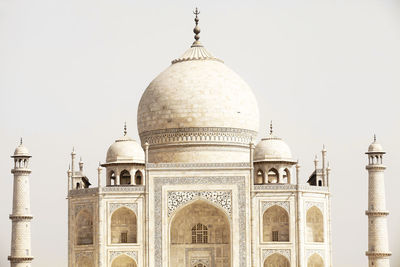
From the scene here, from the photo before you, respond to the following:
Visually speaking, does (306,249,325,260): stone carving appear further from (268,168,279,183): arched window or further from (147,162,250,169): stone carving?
(147,162,250,169): stone carving

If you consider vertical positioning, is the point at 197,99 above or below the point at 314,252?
above

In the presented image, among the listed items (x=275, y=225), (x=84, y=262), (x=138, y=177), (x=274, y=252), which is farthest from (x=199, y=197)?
(x=84, y=262)

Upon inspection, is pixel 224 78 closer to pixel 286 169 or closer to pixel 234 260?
pixel 286 169

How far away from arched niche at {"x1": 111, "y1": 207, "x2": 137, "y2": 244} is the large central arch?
1234 millimetres

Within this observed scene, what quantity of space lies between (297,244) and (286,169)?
2.91m

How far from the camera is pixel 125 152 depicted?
4022cm

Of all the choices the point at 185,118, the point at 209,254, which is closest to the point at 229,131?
the point at 185,118

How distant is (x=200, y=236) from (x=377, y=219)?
5716mm

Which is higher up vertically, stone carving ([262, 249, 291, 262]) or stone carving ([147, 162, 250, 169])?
stone carving ([147, 162, 250, 169])

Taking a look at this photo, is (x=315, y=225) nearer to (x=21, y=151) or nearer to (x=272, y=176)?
(x=272, y=176)

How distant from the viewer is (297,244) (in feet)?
127

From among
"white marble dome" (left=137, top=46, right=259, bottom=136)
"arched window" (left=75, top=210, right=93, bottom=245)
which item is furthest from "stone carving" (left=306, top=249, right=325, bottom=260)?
"arched window" (left=75, top=210, right=93, bottom=245)

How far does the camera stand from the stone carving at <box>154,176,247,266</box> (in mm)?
38719

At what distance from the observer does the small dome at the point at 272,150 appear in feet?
132
